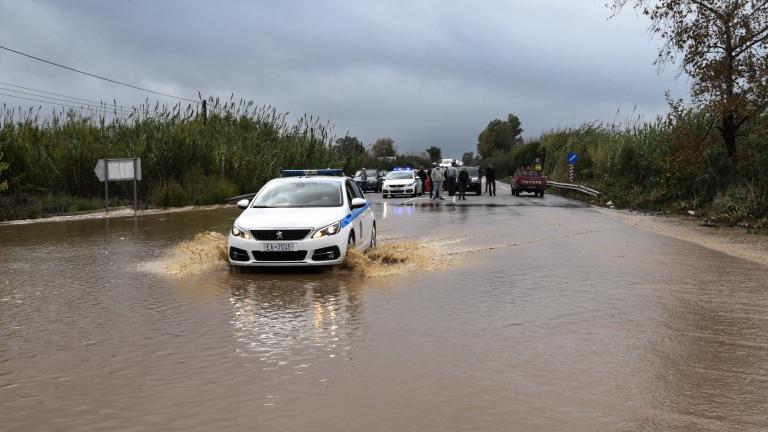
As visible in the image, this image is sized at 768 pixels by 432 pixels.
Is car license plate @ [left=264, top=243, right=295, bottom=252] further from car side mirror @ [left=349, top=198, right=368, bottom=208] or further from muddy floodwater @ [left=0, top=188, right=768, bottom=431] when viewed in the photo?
car side mirror @ [left=349, top=198, right=368, bottom=208]

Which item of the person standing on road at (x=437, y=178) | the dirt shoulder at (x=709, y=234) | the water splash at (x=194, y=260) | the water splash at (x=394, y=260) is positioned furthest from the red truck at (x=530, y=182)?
the water splash at (x=194, y=260)

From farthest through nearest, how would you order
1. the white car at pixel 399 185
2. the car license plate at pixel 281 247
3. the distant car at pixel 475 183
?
the distant car at pixel 475 183 < the white car at pixel 399 185 < the car license plate at pixel 281 247

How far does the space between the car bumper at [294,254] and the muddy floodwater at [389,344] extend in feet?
0.78

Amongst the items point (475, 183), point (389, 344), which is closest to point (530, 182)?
point (475, 183)

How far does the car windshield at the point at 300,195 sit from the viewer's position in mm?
12656

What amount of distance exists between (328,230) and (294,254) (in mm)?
613

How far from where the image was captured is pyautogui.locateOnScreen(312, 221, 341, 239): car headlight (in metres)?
11.2

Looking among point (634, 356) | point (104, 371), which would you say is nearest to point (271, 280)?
point (104, 371)

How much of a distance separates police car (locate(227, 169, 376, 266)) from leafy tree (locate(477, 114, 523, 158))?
4891 inches

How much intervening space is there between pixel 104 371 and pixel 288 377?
4.82ft

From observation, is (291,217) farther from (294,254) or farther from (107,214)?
(107,214)

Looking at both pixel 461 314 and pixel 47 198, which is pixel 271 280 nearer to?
pixel 461 314

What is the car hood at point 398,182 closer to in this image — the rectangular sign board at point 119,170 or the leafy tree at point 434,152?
the rectangular sign board at point 119,170

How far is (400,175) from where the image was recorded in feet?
143
